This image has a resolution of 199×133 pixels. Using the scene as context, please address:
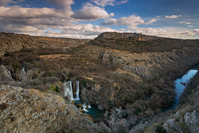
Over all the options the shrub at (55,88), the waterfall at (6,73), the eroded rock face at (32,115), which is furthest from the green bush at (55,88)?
the eroded rock face at (32,115)

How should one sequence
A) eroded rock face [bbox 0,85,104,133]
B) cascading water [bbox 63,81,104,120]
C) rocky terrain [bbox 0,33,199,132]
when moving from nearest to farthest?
eroded rock face [bbox 0,85,104,133] → rocky terrain [bbox 0,33,199,132] → cascading water [bbox 63,81,104,120]

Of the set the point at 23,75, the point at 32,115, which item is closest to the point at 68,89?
the point at 23,75

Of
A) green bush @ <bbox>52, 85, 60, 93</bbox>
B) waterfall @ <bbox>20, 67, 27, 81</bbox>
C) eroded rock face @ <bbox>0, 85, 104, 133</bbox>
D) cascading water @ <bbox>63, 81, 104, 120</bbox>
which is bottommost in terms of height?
cascading water @ <bbox>63, 81, 104, 120</bbox>

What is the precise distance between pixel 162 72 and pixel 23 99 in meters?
49.4

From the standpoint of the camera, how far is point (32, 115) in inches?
405

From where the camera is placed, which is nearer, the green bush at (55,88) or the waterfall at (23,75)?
the green bush at (55,88)

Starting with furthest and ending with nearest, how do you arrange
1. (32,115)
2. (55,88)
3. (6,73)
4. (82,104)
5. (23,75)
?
1. (23,75)
2. (82,104)
3. (6,73)
4. (55,88)
5. (32,115)

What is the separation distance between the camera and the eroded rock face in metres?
9.16

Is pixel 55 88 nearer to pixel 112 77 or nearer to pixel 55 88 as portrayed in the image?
pixel 55 88

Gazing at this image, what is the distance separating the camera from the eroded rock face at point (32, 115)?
916 centimetres

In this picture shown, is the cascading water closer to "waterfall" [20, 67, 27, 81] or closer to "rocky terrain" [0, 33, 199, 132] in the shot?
"rocky terrain" [0, 33, 199, 132]

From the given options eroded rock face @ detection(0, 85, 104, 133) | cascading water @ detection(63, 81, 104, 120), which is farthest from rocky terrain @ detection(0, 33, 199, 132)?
eroded rock face @ detection(0, 85, 104, 133)

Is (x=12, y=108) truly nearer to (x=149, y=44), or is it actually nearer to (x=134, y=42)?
(x=134, y=42)

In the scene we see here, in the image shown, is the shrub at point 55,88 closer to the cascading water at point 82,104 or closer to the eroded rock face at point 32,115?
the cascading water at point 82,104
